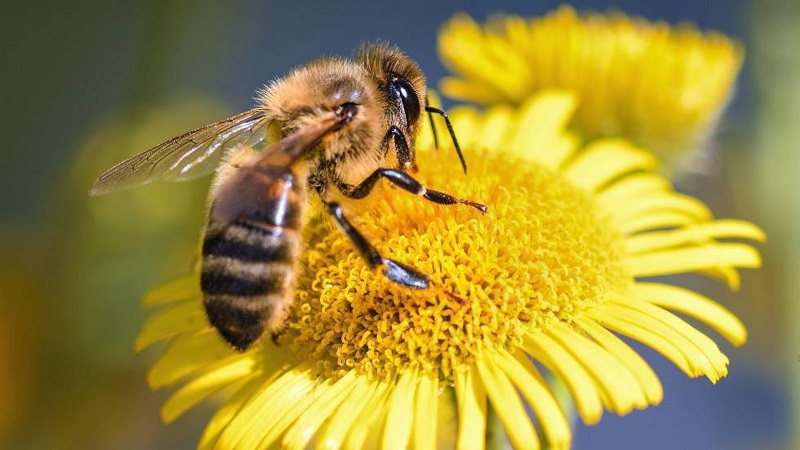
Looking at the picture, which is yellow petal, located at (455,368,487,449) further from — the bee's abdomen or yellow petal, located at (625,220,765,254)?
yellow petal, located at (625,220,765,254)

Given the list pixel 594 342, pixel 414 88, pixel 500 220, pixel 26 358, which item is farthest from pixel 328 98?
pixel 26 358

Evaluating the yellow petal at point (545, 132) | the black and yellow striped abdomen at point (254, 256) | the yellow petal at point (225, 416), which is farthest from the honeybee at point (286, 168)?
the yellow petal at point (545, 132)

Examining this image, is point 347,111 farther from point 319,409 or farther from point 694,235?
point 694,235

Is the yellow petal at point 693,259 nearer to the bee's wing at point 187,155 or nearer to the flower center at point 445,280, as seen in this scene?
the flower center at point 445,280

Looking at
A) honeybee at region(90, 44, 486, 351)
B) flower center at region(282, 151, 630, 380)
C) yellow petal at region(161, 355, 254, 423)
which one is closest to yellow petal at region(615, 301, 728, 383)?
flower center at region(282, 151, 630, 380)

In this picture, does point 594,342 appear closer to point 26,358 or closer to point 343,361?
point 343,361

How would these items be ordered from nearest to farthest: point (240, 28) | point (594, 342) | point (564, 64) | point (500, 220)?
point (594, 342)
point (500, 220)
point (564, 64)
point (240, 28)
